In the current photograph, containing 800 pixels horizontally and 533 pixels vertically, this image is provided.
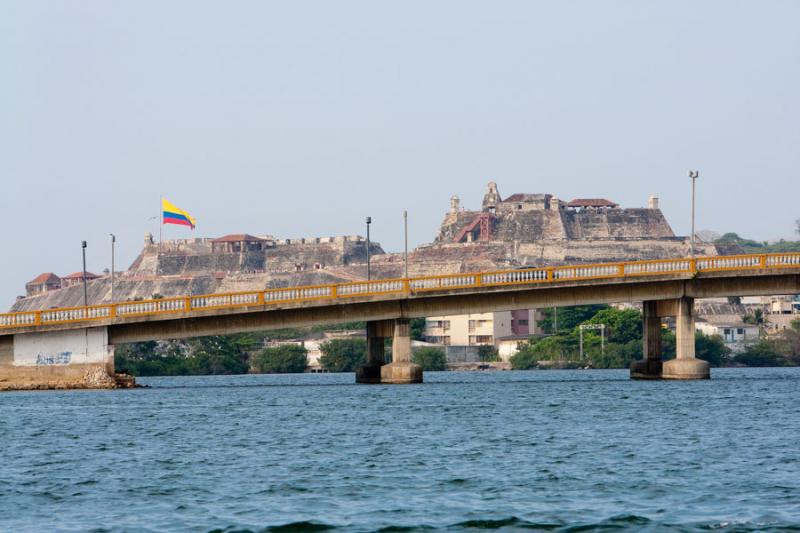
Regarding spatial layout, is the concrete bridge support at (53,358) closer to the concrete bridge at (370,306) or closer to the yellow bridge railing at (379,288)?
the concrete bridge at (370,306)

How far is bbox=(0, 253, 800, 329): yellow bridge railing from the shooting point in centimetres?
8662

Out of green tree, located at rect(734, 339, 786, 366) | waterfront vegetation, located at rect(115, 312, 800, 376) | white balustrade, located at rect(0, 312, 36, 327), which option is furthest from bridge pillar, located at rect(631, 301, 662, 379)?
green tree, located at rect(734, 339, 786, 366)

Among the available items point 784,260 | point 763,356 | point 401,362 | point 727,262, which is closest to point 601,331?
point 763,356

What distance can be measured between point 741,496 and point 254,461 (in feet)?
47.8

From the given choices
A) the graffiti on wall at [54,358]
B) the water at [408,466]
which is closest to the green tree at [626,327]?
the graffiti on wall at [54,358]

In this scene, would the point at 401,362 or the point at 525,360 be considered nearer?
the point at 401,362

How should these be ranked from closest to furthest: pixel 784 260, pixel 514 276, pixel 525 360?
pixel 784 260, pixel 514 276, pixel 525 360

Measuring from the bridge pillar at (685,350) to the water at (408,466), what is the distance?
62.2 feet

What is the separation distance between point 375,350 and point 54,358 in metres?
19.2

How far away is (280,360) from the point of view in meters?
192

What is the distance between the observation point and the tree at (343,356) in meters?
189

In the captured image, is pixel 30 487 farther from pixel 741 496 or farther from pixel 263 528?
pixel 741 496

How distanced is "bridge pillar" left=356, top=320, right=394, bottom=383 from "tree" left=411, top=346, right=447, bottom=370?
3541 inches

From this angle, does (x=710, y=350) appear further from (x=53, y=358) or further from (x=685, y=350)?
(x=53, y=358)
